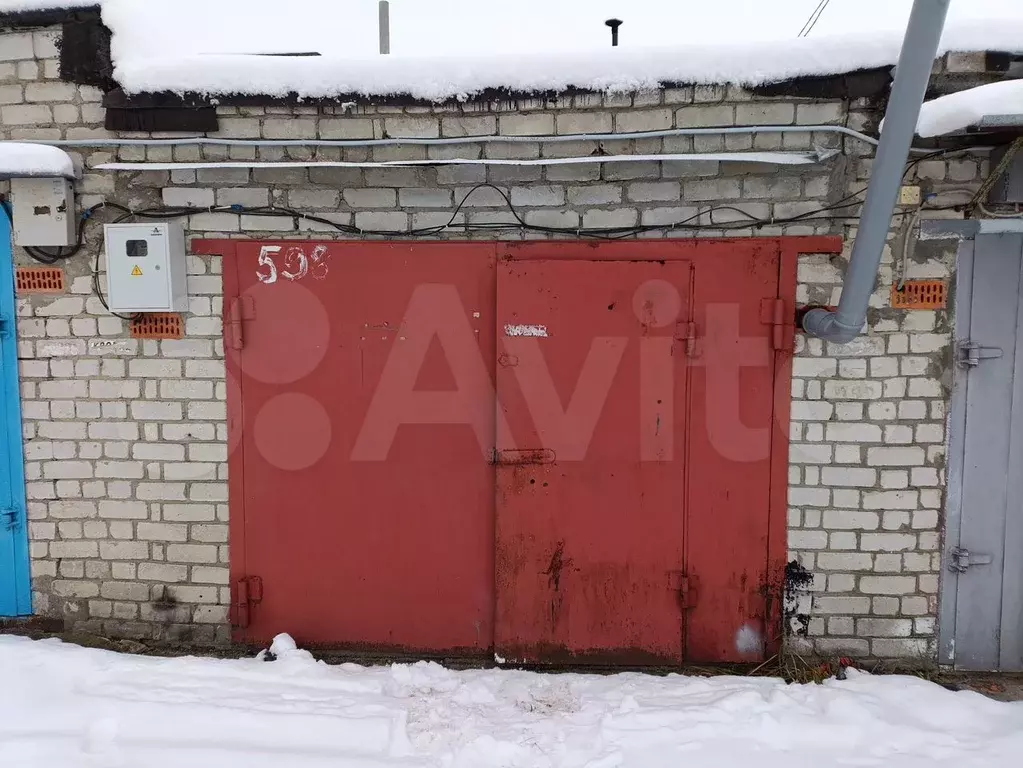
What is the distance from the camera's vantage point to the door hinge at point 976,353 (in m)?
3.19

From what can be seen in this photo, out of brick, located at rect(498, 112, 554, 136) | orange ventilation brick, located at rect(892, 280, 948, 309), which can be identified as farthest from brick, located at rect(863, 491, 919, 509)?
brick, located at rect(498, 112, 554, 136)

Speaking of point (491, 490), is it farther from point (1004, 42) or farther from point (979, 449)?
point (1004, 42)

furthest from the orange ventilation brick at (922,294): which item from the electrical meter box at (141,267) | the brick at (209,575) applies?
the brick at (209,575)

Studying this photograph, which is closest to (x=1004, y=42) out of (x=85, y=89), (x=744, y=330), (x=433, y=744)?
(x=744, y=330)

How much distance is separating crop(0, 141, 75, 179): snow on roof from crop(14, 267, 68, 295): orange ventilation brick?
501 mm

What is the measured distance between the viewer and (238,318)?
131 inches

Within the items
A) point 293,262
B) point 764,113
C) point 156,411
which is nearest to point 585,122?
point 764,113

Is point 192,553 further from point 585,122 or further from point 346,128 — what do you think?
point 585,122

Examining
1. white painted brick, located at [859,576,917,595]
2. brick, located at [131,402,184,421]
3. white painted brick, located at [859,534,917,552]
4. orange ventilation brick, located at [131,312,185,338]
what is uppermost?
orange ventilation brick, located at [131,312,185,338]

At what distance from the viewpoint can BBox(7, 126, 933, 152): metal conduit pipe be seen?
10.2 feet

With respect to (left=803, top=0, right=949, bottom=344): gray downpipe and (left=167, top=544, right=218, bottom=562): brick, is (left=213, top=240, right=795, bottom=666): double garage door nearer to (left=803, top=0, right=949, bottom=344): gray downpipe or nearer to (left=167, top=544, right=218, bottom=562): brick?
(left=167, top=544, right=218, bottom=562): brick

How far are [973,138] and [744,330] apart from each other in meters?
1.41

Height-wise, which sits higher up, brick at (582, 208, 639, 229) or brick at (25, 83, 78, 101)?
brick at (25, 83, 78, 101)

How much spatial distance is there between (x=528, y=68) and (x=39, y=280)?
2900 millimetres
